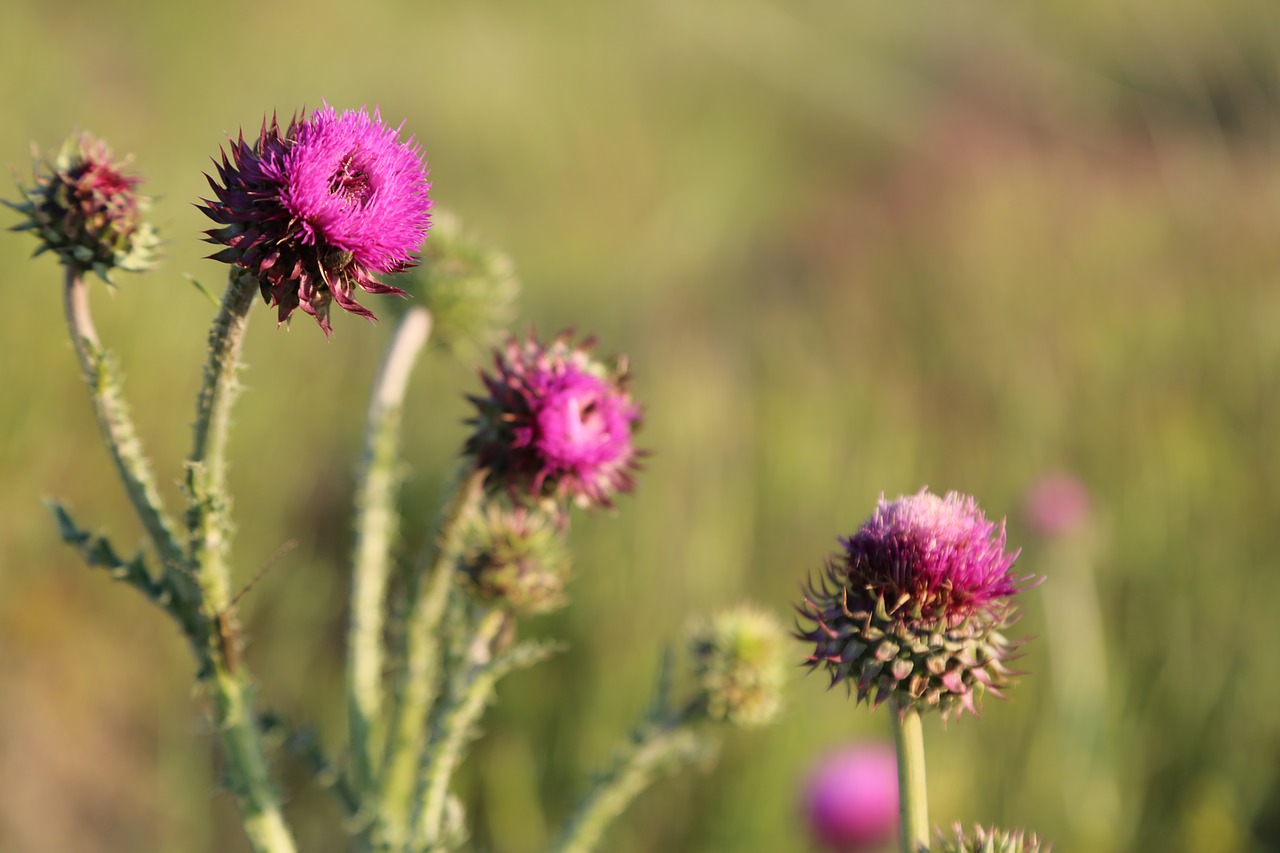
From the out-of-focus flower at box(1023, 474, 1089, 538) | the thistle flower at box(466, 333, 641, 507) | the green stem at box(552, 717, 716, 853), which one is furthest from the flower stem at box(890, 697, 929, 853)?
the out-of-focus flower at box(1023, 474, 1089, 538)

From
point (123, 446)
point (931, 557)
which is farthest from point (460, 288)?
point (931, 557)

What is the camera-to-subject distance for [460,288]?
2.05m

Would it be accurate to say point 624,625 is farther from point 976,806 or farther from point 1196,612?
point 1196,612

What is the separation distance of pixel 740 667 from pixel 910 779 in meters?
0.75

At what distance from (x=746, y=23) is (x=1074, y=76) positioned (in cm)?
315

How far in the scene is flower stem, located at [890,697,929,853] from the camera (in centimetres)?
117

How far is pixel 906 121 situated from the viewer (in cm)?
1047

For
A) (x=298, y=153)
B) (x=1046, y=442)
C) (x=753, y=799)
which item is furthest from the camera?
(x=1046, y=442)

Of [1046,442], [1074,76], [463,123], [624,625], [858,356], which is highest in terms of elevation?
[1074,76]

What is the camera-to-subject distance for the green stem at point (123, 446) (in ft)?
4.35

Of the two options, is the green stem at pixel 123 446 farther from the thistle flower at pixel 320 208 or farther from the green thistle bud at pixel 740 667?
the green thistle bud at pixel 740 667

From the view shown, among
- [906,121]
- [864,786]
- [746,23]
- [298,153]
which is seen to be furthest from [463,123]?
[298,153]

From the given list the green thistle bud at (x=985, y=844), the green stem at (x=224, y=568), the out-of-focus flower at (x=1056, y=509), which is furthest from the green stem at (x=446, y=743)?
the out-of-focus flower at (x=1056, y=509)

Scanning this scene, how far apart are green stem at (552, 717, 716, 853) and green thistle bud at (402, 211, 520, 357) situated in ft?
2.36
